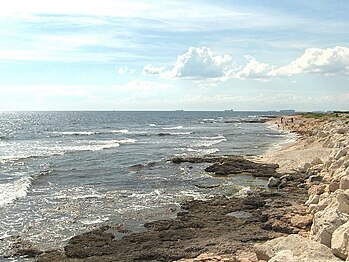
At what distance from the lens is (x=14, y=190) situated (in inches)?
1045

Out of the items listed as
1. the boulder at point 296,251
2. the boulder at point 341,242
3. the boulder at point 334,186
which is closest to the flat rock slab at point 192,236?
the boulder at point 334,186

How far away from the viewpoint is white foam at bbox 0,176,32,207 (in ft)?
78.1

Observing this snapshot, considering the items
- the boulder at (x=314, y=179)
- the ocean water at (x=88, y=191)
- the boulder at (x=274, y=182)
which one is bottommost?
the ocean water at (x=88, y=191)

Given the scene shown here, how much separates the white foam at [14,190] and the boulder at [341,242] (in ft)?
56.8

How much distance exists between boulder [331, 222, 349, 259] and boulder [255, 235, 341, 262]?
0.15 meters

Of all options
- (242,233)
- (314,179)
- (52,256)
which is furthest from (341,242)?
(314,179)

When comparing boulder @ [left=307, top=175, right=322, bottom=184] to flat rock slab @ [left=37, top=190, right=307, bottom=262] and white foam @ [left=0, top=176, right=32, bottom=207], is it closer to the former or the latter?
flat rock slab @ [left=37, top=190, right=307, bottom=262]

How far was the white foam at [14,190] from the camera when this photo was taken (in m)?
23.8

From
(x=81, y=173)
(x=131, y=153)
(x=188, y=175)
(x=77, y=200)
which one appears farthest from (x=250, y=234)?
(x=131, y=153)

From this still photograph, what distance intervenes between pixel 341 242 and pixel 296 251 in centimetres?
112

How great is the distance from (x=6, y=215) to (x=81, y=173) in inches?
518

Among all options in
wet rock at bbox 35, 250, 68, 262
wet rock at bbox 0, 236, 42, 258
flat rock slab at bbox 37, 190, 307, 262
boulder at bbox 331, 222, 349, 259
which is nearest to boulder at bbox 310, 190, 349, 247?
boulder at bbox 331, 222, 349, 259

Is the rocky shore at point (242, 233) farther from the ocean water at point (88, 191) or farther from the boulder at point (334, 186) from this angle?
the ocean water at point (88, 191)

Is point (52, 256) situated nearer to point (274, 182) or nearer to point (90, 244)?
point (90, 244)
